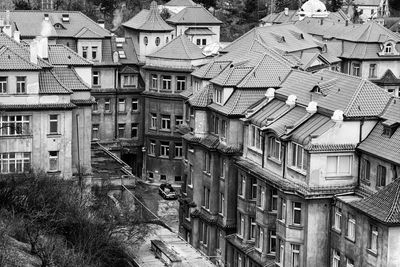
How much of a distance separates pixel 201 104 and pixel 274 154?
39.2 ft

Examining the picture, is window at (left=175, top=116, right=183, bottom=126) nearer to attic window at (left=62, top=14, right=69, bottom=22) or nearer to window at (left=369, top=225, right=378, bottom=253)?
attic window at (left=62, top=14, right=69, bottom=22)

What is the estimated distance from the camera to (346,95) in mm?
64062

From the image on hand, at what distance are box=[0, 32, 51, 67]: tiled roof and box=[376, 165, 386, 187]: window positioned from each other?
24233 millimetres

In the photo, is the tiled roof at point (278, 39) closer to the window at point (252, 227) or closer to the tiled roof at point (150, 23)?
the tiled roof at point (150, 23)

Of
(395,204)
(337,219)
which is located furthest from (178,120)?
(395,204)

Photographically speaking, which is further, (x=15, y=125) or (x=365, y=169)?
(x=15, y=125)

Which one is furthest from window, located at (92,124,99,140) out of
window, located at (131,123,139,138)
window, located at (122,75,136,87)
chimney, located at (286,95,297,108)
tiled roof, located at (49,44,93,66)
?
chimney, located at (286,95,297,108)

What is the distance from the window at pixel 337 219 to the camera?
Answer: 6069 centimetres

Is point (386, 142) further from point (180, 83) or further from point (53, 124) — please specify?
point (180, 83)

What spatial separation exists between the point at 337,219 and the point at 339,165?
3087 millimetres

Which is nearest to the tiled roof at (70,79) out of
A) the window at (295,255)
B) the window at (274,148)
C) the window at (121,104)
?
the window at (274,148)

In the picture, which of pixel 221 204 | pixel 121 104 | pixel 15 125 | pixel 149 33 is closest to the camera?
pixel 15 125

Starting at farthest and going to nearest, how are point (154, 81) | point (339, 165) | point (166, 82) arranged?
point (154, 81) → point (166, 82) → point (339, 165)

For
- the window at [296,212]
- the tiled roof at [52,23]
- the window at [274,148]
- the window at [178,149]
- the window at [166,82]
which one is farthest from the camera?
the window at [178,149]
